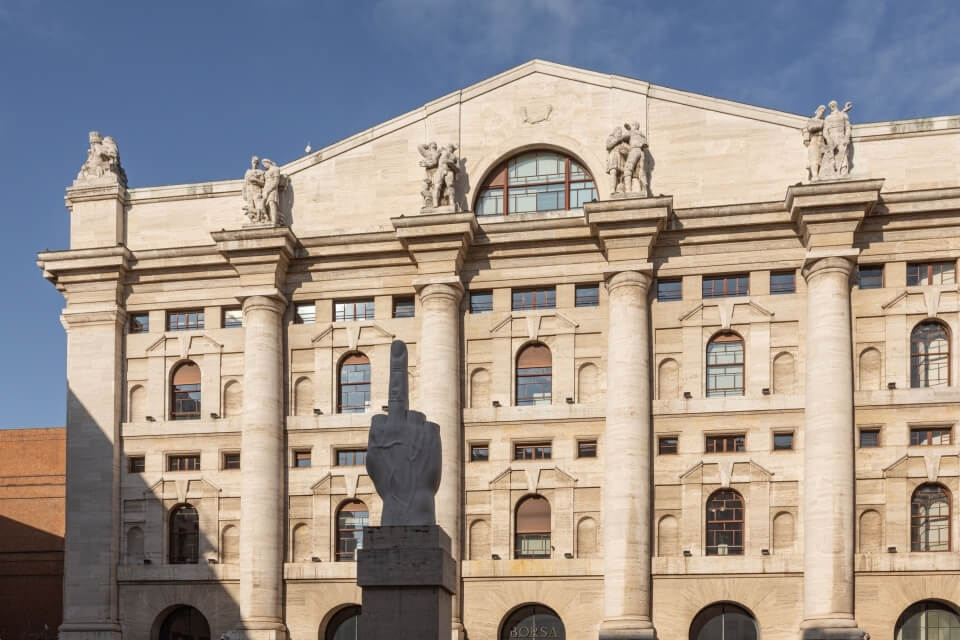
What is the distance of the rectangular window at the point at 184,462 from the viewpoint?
4606cm

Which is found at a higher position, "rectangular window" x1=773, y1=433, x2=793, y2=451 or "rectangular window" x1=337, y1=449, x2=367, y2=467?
"rectangular window" x1=773, y1=433, x2=793, y2=451

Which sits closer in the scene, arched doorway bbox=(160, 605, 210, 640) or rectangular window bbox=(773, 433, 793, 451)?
rectangular window bbox=(773, 433, 793, 451)

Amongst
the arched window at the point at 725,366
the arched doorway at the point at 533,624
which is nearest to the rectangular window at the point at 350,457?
the arched doorway at the point at 533,624

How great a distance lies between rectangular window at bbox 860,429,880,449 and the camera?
4119 cm

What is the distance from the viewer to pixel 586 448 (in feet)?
142

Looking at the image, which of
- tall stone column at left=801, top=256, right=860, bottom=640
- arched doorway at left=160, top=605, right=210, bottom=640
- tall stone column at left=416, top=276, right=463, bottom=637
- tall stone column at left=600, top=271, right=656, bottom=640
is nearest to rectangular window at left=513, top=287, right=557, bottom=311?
tall stone column at left=416, top=276, right=463, bottom=637

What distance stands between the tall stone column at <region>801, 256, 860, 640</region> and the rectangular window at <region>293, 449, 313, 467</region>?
16851mm

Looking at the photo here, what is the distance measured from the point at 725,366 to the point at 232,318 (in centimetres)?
1770

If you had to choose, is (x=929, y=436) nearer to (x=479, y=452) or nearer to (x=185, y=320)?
(x=479, y=452)

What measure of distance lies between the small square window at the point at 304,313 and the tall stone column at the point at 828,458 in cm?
1728

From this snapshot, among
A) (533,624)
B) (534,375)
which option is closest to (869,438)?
(534,375)

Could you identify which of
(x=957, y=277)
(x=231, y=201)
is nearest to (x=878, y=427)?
(x=957, y=277)

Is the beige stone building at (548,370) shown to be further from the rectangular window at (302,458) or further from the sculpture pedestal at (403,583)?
the sculpture pedestal at (403,583)

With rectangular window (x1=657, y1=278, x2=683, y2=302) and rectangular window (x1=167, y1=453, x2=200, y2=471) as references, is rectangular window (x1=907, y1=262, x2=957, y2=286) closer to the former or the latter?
rectangular window (x1=657, y1=278, x2=683, y2=302)
